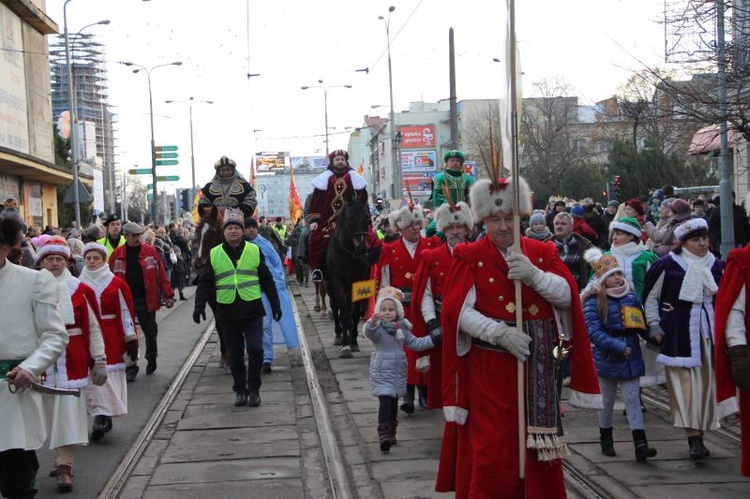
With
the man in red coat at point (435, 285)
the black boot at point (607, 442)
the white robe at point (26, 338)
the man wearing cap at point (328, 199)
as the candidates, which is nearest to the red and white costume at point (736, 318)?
the black boot at point (607, 442)

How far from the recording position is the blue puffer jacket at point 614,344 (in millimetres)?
7926

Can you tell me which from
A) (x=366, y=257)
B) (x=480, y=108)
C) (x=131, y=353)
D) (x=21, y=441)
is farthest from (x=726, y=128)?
(x=480, y=108)

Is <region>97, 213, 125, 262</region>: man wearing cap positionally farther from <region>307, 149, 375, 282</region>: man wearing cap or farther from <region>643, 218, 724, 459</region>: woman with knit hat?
<region>643, 218, 724, 459</region>: woman with knit hat

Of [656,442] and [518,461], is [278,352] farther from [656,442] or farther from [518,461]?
[518,461]

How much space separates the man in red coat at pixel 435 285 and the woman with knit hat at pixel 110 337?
254 cm

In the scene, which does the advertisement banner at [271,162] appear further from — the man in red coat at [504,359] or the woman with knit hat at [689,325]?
the man in red coat at [504,359]

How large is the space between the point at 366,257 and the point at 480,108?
2880 inches

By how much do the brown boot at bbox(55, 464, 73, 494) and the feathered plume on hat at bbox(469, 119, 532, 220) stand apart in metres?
3.65

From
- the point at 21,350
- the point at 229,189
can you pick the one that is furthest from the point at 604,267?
the point at 229,189

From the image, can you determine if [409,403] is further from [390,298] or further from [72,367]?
[72,367]

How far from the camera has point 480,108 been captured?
3364 inches

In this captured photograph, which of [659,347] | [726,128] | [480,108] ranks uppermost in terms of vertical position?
[480,108]

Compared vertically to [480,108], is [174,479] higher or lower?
lower

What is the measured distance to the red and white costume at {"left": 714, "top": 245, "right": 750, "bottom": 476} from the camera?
19.8 feet
